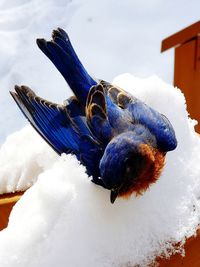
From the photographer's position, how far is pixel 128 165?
0.84 meters

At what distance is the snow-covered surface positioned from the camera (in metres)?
0.76

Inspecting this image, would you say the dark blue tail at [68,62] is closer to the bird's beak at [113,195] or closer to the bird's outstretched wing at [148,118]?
the bird's outstretched wing at [148,118]

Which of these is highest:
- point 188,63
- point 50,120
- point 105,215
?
point 50,120

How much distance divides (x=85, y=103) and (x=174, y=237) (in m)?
0.31

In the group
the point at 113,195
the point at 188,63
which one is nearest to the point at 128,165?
the point at 113,195

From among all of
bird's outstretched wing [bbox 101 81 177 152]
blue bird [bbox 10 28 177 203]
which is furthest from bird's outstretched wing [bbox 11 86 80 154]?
bird's outstretched wing [bbox 101 81 177 152]

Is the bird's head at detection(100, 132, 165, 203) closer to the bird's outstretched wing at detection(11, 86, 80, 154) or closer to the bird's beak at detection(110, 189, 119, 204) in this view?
the bird's beak at detection(110, 189, 119, 204)

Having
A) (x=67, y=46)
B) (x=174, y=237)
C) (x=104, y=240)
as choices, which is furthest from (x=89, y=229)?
(x=67, y=46)

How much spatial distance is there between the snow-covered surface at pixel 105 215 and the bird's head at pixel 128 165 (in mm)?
25

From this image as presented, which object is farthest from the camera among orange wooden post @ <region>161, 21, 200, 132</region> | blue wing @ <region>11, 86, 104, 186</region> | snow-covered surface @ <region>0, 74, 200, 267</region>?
orange wooden post @ <region>161, 21, 200, 132</region>

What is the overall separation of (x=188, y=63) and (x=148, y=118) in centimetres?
142

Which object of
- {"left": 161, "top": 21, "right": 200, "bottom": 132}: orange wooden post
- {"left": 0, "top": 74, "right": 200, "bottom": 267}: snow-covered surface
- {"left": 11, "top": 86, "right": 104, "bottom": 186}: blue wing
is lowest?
{"left": 161, "top": 21, "right": 200, "bottom": 132}: orange wooden post

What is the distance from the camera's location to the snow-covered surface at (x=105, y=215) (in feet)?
2.50

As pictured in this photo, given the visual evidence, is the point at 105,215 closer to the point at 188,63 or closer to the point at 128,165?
the point at 128,165
